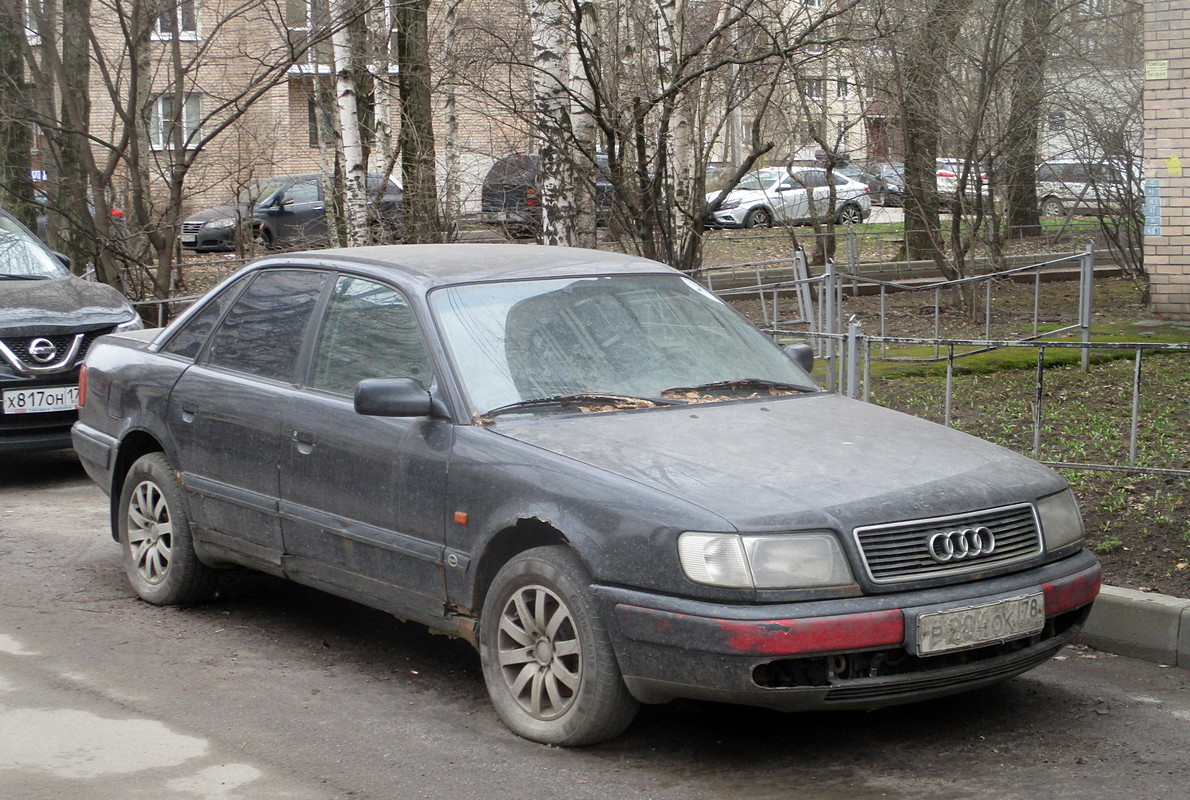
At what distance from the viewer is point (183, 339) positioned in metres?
6.12

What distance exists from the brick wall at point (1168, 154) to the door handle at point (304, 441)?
36.3 feet

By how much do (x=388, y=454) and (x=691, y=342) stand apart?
1.23 metres

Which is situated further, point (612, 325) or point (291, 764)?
point (612, 325)

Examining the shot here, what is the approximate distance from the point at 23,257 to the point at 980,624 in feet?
26.2

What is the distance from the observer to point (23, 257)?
389 inches

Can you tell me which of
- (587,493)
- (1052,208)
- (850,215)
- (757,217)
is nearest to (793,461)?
(587,493)

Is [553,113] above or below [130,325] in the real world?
above

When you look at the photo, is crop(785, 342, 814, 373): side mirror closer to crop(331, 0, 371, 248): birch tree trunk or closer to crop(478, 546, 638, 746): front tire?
crop(478, 546, 638, 746): front tire

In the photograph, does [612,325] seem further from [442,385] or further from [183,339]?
→ [183,339]

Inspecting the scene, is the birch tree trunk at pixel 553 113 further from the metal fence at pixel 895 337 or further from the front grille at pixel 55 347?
the front grille at pixel 55 347

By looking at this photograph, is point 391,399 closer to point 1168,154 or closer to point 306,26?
point 306,26

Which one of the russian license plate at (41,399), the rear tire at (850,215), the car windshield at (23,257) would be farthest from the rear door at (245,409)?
the rear tire at (850,215)

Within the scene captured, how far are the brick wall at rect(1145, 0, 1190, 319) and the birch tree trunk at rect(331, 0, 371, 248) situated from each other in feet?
25.6

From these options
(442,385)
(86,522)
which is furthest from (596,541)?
(86,522)
